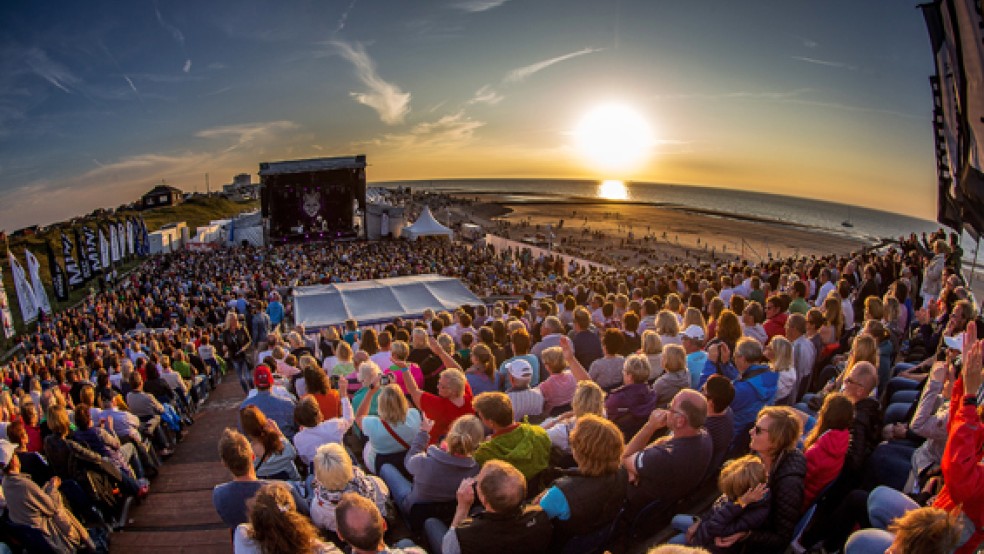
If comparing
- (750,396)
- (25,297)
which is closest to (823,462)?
(750,396)

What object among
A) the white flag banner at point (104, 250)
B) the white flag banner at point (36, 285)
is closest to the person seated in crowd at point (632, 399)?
the white flag banner at point (36, 285)

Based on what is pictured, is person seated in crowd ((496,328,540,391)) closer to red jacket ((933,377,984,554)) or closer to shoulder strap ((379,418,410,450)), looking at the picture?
shoulder strap ((379,418,410,450))

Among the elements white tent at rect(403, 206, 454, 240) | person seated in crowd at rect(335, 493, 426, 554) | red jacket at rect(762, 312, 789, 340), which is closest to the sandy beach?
white tent at rect(403, 206, 454, 240)

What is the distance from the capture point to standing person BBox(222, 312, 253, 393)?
335 inches

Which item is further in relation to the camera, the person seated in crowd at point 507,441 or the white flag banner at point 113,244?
the white flag banner at point 113,244

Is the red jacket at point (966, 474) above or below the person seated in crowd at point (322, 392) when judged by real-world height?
above

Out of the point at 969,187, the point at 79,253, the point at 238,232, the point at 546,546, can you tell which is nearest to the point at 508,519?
the point at 546,546

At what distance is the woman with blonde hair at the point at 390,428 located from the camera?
12.3 feet

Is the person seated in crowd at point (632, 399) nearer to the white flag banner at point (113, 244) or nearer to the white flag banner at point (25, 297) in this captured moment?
the white flag banner at point (25, 297)

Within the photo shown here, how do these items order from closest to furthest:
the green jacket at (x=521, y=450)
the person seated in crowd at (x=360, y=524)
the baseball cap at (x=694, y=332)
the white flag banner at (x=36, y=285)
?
1. the person seated in crowd at (x=360, y=524)
2. the green jacket at (x=521, y=450)
3. the baseball cap at (x=694, y=332)
4. the white flag banner at (x=36, y=285)

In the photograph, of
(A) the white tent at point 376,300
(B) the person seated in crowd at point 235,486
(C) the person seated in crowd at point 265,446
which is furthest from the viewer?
(A) the white tent at point 376,300

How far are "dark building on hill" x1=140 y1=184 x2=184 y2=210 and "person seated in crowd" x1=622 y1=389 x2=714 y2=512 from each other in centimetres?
9461

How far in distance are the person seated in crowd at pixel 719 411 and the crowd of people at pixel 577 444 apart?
0.02 metres

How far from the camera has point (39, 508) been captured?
147 inches
